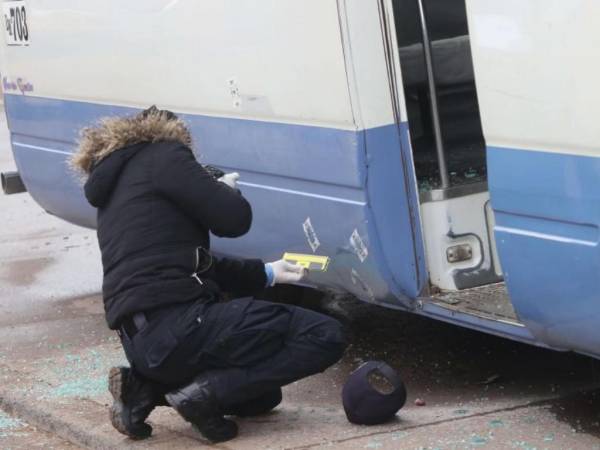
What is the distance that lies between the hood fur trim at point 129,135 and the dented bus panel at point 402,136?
696 mm

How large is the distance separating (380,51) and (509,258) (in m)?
1.09

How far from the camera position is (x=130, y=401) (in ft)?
17.1

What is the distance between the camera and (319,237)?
5.82 metres

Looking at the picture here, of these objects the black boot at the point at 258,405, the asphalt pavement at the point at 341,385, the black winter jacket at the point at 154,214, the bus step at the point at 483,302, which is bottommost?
the asphalt pavement at the point at 341,385

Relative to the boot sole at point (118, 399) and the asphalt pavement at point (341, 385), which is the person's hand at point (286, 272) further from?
the boot sole at point (118, 399)

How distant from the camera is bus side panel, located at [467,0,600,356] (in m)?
A: 4.30

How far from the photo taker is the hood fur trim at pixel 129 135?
5.18 meters

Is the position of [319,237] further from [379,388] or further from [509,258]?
[509,258]

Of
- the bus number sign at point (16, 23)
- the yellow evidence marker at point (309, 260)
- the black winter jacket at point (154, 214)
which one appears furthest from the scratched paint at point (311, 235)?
the bus number sign at point (16, 23)

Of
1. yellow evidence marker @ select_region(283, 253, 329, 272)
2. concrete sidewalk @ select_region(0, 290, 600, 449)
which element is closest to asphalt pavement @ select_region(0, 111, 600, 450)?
concrete sidewalk @ select_region(0, 290, 600, 449)

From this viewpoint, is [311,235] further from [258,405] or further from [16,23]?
[16,23]

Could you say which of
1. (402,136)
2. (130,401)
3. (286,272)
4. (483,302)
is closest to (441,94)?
(402,136)

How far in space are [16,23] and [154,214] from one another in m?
3.50

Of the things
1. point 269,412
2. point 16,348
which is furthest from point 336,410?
point 16,348
